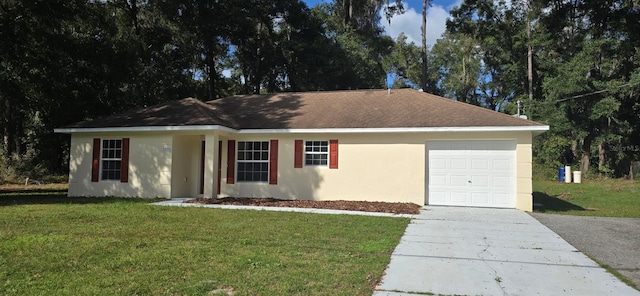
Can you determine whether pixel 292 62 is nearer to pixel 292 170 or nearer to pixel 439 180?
pixel 292 170

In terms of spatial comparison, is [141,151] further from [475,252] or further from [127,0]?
[127,0]

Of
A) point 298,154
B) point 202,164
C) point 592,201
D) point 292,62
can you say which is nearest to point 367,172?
A: point 298,154

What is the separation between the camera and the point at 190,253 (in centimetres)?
609

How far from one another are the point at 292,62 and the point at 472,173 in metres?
21.2

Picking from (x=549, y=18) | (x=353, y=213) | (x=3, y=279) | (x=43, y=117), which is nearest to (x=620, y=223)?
(x=353, y=213)

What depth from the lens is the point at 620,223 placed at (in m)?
10.0

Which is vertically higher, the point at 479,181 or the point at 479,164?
the point at 479,164

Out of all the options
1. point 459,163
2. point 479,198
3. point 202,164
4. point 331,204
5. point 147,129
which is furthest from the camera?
point 202,164

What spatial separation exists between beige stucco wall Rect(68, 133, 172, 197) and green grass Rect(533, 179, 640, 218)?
11.9 meters

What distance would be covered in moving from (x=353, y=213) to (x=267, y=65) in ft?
77.0

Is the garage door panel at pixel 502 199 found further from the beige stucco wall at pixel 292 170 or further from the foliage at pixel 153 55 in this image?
the foliage at pixel 153 55

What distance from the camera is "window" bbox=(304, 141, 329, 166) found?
14.1 meters

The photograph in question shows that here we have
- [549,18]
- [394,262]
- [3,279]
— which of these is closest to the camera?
[3,279]

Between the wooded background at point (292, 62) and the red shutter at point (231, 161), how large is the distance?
8.10 meters
